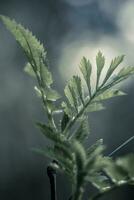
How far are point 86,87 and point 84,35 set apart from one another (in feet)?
34.6

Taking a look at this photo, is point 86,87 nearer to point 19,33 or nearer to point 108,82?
point 108,82

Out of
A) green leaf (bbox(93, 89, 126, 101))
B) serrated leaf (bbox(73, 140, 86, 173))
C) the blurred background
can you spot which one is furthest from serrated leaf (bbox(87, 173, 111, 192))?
the blurred background

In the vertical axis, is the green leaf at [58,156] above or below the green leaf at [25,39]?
below

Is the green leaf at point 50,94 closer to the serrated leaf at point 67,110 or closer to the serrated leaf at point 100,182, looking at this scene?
the serrated leaf at point 67,110

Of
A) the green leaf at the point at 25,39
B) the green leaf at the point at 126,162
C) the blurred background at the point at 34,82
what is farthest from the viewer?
the blurred background at the point at 34,82

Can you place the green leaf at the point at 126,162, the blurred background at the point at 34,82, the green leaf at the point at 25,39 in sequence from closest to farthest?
the green leaf at the point at 126,162 → the green leaf at the point at 25,39 → the blurred background at the point at 34,82

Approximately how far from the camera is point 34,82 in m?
9.40

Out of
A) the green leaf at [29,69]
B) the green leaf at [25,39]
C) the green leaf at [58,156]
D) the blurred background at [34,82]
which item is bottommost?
the green leaf at [58,156]

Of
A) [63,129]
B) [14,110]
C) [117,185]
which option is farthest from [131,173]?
[14,110]

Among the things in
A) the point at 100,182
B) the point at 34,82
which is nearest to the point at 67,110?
the point at 100,182

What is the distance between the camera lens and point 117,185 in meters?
0.57

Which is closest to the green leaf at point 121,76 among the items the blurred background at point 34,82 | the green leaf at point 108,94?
the green leaf at point 108,94

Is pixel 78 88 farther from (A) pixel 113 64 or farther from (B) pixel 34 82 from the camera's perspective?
(B) pixel 34 82

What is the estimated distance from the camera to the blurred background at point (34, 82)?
9.50 meters
